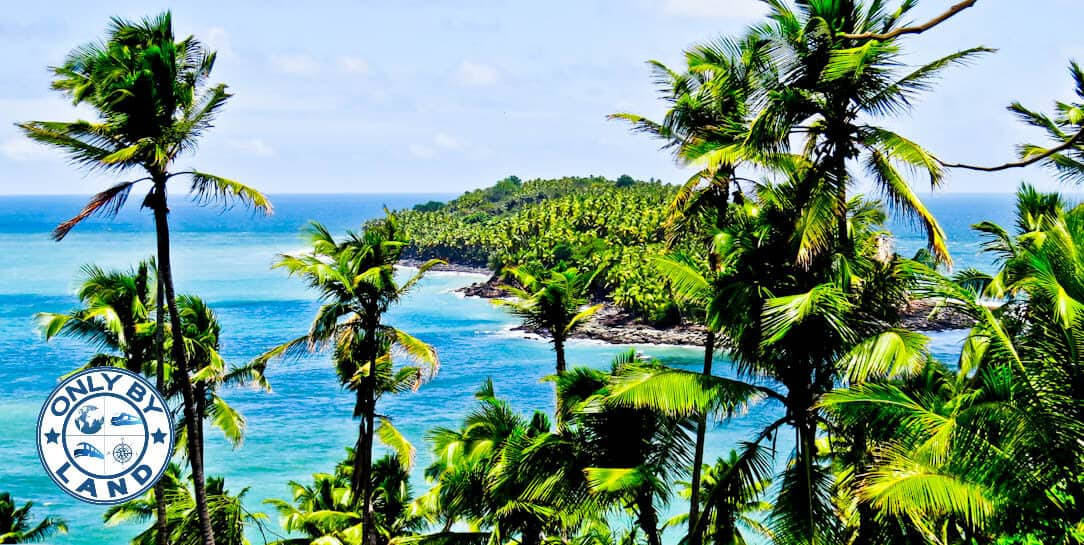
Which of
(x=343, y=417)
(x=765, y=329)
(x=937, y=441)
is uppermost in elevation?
(x=765, y=329)

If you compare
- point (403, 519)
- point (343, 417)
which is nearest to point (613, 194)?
point (343, 417)

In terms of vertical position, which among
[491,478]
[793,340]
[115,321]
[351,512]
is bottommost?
[351,512]

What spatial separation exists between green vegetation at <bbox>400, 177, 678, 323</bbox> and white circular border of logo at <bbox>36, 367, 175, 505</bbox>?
34.2 metres

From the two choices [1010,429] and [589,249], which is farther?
[589,249]

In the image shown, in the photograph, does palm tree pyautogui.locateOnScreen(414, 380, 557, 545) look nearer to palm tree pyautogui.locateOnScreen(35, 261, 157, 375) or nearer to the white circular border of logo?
the white circular border of logo

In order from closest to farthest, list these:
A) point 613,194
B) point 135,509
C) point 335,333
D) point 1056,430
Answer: point 1056,430 < point 335,333 < point 135,509 < point 613,194

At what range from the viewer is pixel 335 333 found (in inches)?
661

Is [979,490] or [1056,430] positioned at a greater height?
[1056,430]

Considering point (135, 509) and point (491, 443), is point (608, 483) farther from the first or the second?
point (135, 509)

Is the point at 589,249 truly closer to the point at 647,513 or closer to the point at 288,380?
the point at 288,380

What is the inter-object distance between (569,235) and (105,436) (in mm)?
82159

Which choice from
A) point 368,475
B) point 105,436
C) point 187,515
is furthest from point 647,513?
point 187,515

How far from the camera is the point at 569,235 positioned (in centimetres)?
8812

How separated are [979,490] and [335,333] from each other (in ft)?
38.3
